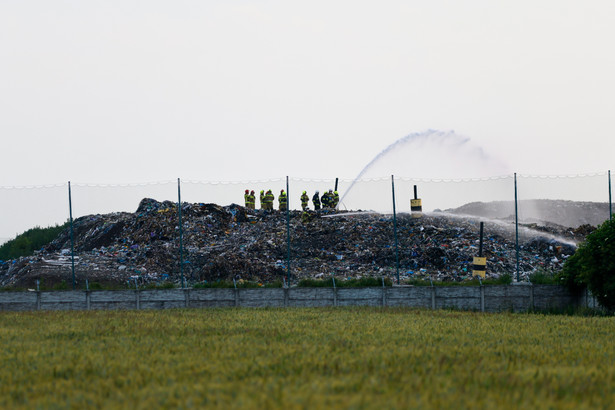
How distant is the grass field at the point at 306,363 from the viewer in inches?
275

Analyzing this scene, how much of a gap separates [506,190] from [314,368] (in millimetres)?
17258

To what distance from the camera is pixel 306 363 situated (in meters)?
9.14

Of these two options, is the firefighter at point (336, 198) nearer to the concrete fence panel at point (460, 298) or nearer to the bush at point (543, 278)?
the concrete fence panel at point (460, 298)

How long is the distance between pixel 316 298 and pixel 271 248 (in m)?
7.25

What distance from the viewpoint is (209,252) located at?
26531mm

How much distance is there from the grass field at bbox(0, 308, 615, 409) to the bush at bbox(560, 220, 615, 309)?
2.89 m

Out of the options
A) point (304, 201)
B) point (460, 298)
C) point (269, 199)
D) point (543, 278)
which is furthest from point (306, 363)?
point (269, 199)

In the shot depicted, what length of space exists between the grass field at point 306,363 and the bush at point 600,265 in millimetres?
2890

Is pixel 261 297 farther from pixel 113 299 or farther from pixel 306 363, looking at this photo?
pixel 306 363

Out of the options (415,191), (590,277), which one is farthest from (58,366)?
(415,191)

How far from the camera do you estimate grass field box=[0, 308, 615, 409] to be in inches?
275

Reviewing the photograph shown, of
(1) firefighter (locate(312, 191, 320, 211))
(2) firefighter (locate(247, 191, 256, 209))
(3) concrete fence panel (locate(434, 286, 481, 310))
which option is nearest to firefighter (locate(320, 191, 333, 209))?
(1) firefighter (locate(312, 191, 320, 211))

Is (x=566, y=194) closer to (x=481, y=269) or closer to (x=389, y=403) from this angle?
(x=481, y=269)

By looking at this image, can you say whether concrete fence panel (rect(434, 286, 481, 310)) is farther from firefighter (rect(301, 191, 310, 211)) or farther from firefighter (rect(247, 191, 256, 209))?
firefighter (rect(247, 191, 256, 209))
